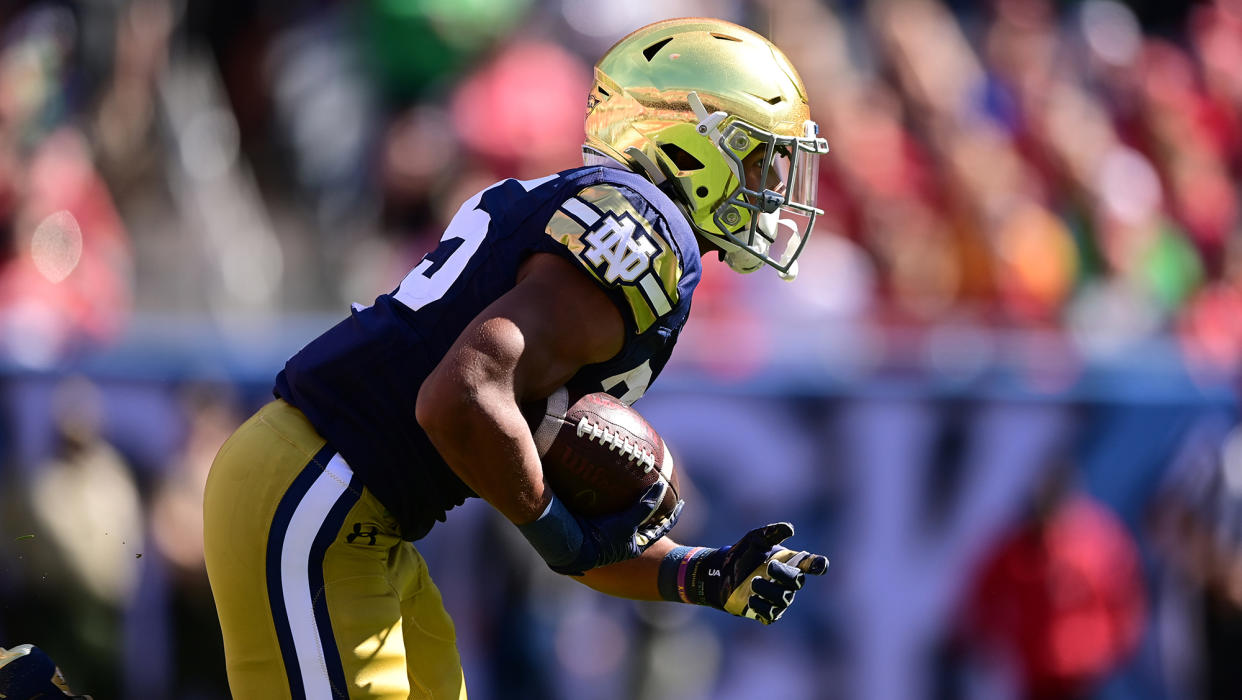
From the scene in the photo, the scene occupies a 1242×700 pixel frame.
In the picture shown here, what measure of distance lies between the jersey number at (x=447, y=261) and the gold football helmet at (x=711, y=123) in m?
0.33

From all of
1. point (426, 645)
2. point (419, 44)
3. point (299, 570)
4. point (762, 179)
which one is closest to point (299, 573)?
point (299, 570)

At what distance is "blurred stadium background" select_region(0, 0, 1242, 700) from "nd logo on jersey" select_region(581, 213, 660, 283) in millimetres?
2865

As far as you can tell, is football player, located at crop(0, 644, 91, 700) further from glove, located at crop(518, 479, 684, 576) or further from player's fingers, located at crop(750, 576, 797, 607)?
player's fingers, located at crop(750, 576, 797, 607)

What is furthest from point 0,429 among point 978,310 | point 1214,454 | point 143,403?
point 1214,454

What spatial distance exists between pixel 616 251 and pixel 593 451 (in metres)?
0.40

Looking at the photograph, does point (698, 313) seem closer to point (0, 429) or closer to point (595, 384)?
point (0, 429)

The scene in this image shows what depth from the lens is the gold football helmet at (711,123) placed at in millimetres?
3061

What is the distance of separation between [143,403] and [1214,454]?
13.7ft

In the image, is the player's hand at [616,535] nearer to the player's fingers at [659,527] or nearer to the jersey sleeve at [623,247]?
the player's fingers at [659,527]

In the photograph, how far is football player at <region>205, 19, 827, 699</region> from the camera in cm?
262

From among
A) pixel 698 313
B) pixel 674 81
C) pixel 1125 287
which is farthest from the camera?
pixel 1125 287

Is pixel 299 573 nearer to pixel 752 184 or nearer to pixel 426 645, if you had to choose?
pixel 426 645

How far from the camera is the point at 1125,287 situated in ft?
22.7

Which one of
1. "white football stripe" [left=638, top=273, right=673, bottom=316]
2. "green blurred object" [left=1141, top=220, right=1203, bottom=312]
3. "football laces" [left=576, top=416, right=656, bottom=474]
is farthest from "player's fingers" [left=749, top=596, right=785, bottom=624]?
"green blurred object" [left=1141, top=220, right=1203, bottom=312]
